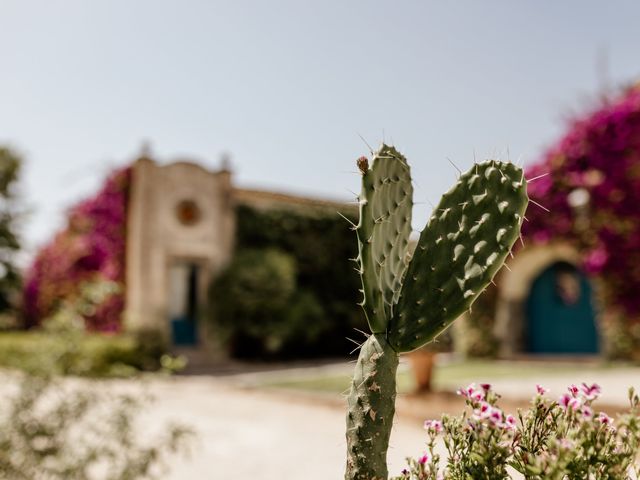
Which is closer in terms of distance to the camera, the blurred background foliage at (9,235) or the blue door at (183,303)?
the blue door at (183,303)

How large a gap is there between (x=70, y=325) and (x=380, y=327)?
3.52 m

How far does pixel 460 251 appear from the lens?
5.70ft

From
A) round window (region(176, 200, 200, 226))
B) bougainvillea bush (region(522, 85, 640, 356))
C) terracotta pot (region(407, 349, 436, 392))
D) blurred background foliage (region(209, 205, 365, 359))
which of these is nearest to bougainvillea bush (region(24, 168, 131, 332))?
round window (region(176, 200, 200, 226))

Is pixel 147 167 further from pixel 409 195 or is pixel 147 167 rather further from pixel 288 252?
pixel 409 195

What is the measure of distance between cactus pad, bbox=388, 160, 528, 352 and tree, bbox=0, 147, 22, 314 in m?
26.2

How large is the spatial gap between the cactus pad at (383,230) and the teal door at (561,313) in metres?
14.8

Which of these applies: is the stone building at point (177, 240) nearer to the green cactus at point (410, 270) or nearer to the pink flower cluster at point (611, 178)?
the pink flower cluster at point (611, 178)

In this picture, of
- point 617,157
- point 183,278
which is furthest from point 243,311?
point 617,157

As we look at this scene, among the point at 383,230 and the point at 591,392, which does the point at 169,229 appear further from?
the point at 591,392

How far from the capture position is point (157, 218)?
16.3 m

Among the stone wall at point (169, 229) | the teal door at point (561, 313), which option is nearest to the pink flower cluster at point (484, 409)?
the stone wall at point (169, 229)

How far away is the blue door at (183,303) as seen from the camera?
1708 cm

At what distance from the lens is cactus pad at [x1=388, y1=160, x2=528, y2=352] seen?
1681mm

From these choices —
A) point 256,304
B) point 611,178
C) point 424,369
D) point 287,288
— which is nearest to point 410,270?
point 424,369
